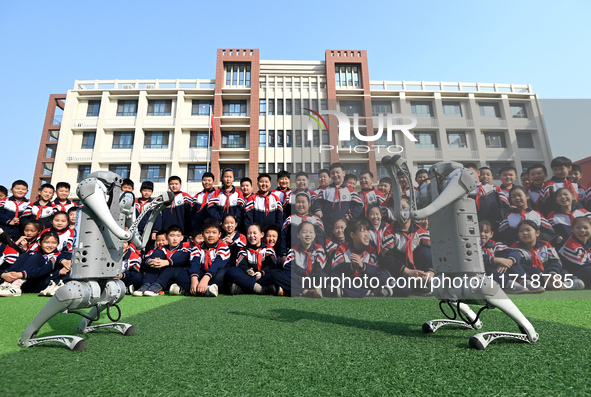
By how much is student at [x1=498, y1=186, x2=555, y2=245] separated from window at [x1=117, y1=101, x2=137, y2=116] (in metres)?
25.8

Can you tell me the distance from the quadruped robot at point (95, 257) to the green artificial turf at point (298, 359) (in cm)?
13

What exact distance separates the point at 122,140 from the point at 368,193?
79.5 feet

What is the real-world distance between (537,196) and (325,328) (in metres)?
4.96

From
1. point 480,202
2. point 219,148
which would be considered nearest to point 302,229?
point 480,202

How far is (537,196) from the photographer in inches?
205

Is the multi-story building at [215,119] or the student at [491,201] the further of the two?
the multi-story building at [215,119]

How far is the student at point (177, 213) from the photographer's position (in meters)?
6.10

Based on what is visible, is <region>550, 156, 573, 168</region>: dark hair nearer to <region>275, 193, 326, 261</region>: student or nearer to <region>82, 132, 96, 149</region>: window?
<region>275, 193, 326, 261</region>: student

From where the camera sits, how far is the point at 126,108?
79.2 ft

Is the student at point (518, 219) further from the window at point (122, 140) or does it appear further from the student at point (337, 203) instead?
the window at point (122, 140)

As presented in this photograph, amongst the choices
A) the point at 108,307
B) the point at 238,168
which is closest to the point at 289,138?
the point at 238,168

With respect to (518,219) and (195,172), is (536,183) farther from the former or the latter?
(195,172)

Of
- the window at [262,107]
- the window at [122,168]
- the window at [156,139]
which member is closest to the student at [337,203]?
the window at [262,107]

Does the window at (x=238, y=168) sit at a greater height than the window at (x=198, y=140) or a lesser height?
lesser
